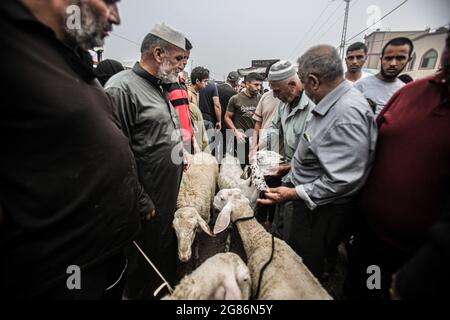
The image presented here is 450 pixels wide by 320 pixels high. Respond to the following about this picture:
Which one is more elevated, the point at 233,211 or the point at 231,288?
the point at 231,288

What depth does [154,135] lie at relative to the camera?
1.93 metres

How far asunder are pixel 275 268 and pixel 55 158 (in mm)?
1633

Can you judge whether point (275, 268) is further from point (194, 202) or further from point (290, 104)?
point (290, 104)

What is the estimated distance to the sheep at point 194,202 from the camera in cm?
230

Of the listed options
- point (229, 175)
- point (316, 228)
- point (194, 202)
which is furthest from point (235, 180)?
point (316, 228)

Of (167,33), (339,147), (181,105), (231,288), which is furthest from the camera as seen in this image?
(181,105)

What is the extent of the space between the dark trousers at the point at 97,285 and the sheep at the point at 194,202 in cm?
67

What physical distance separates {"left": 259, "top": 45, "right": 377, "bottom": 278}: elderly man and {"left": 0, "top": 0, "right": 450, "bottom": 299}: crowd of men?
1cm

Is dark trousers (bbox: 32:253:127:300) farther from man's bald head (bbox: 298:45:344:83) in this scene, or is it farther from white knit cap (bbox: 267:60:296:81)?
white knit cap (bbox: 267:60:296:81)

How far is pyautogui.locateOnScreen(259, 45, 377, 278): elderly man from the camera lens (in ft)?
5.22

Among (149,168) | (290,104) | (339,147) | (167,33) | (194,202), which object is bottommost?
(194,202)

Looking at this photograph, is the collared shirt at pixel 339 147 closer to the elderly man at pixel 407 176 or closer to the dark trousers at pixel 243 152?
the elderly man at pixel 407 176

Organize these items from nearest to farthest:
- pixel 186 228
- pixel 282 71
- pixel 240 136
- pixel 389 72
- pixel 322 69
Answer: pixel 322 69 → pixel 186 228 → pixel 282 71 → pixel 389 72 → pixel 240 136

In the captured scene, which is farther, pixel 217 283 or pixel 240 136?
pixel 240 136
